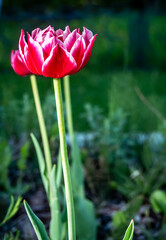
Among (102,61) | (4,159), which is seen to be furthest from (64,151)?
(102,61)

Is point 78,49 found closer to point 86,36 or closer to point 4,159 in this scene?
point 86,36

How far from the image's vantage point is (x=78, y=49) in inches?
26.7

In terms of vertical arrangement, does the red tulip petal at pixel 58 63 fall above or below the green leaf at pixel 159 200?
above

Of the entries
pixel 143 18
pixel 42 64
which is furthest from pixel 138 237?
pixel 143 18

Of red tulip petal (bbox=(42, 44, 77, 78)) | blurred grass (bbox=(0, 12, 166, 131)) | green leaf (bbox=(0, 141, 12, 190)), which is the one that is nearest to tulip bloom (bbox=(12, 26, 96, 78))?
red tulip petal (bbox=(42, 44, 77, 78))

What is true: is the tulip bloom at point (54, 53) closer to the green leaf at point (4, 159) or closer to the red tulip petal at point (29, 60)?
the red tulip petal at point (29, 60)

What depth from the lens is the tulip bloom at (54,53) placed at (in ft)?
2.16

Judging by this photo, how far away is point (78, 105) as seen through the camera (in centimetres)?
306

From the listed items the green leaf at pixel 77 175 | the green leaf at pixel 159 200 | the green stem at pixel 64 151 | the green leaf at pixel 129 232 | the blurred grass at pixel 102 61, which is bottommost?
the blurred grass at pixel 102 61

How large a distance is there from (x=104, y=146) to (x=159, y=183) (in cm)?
31

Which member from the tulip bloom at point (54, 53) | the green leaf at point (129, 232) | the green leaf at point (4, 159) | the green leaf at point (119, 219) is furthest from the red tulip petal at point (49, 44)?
the green leaf at point (4, 159)

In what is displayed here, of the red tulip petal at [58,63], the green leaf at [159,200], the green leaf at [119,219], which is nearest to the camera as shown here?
the red tulip petal at [58,63]

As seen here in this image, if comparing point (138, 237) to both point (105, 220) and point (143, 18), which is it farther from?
point (143, 18)

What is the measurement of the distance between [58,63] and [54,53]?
2cm
